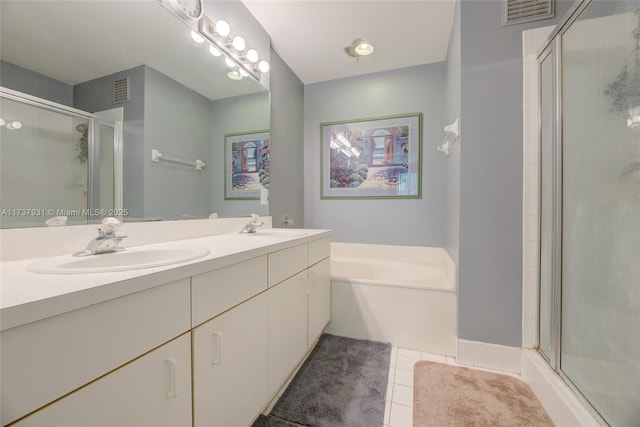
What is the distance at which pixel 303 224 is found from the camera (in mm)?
2799

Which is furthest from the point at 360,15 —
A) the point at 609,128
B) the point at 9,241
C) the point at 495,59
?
the point at 9,241

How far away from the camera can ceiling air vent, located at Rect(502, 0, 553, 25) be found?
1.47 meters

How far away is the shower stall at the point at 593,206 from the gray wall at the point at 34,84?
2090mm

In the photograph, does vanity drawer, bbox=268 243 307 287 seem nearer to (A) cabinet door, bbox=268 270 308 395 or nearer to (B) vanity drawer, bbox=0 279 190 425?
(A) cabinet door, bbox=268 270 308 395

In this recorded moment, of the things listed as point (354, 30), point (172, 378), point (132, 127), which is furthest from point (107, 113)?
point (354, 30)

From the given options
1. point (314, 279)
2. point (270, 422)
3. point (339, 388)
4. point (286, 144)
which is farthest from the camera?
point (286, 144)

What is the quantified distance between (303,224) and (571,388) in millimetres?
2199

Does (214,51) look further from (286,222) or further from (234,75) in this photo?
(286,222)

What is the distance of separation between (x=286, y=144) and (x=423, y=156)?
1.29 m

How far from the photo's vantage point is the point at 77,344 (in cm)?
49

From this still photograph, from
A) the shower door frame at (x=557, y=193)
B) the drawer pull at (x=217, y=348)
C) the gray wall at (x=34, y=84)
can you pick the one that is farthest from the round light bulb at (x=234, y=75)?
the shower door frame at (x=557, y=193)

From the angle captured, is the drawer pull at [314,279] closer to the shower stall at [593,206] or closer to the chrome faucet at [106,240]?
the chrome faucet at [106,240]

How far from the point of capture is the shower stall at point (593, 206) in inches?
40.1

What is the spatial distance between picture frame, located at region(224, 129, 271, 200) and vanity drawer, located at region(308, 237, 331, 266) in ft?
1.94
